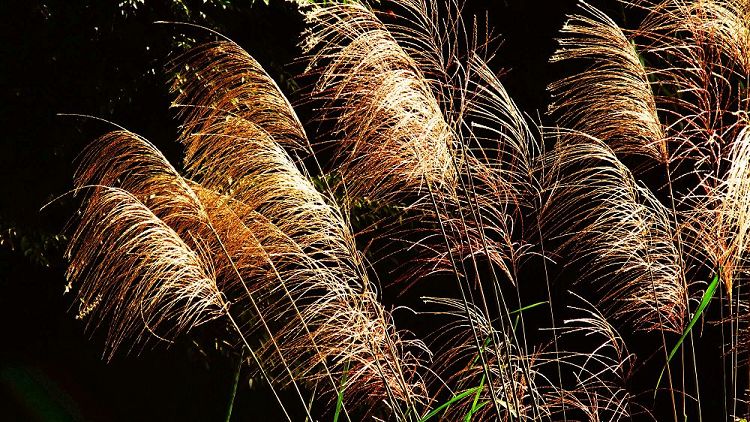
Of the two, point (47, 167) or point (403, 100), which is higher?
point (403, 100)

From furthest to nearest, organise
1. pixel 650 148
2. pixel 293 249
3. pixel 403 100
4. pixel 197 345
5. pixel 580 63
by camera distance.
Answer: pixel 580 63 → pixel 197 345 → pixel 650 148 → pixel 293 249 → pixel 403 100

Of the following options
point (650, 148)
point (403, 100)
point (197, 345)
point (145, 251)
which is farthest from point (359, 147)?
point (197, 345)

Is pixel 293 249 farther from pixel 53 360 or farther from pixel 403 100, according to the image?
pixel 53 360

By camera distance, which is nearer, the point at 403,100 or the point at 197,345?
the point at 403,100

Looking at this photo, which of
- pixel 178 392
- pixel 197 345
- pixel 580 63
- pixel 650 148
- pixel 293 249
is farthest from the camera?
pixel 178 392

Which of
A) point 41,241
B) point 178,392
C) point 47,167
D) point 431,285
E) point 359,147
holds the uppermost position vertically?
point 359,147

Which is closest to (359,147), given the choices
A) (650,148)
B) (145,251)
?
(145,251)

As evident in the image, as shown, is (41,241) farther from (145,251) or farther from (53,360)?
(145,251)
